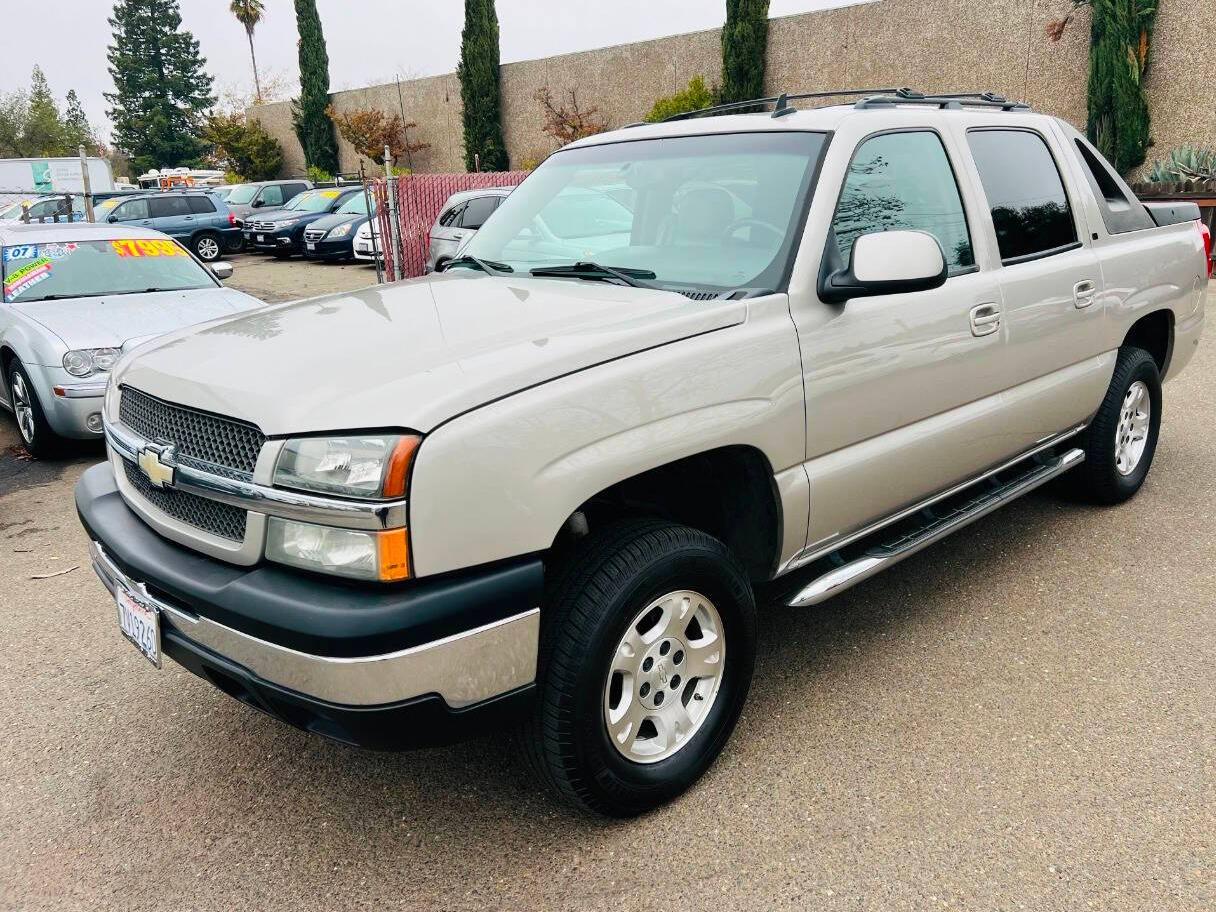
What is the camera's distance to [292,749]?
311cm

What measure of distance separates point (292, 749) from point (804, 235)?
2.24 meters

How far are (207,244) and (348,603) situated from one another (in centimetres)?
2081

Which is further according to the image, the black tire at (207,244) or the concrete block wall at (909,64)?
the black tire at (207,244)

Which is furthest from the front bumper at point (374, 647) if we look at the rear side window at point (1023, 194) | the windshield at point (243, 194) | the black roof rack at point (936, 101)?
the windshield at point (243, 194)

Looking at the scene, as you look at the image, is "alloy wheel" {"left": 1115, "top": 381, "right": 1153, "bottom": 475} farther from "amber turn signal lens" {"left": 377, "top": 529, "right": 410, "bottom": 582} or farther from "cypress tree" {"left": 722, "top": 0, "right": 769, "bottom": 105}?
"cypress tree" {"left": 722, "top": 0, "right": 769, "bottom": 105}

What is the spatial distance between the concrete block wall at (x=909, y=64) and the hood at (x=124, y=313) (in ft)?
49.4

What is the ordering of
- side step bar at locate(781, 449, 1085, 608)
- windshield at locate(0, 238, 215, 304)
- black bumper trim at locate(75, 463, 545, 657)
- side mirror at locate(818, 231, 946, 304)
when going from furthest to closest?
windshield at locate(0, 238, 215, 304)
side step bar at locate(781, 449, 1085, 608)
side mirror at locate(818, 231, 946, 304)
black bumper trim at locate(75, 463, 545, 657)

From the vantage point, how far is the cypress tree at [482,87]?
2767 cm

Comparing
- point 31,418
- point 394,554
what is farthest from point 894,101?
point 31,418

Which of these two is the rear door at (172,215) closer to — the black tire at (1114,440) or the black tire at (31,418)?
the black tire at (31,418)

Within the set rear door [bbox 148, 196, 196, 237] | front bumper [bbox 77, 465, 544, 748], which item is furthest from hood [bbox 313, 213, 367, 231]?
front bumper [bbox 77, 465, 544, 748]

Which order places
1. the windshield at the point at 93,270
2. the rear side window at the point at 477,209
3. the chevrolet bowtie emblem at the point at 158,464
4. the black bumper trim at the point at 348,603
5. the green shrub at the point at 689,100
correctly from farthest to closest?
the green shrub at the point at 689,100, the rear side window at the point at 477,209, the windshield at the point at 93,270, the chevrolet bowtie emblem at the point at 158,464, the black bumper trim at the point at 348,603

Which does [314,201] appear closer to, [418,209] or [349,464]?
[418,209]

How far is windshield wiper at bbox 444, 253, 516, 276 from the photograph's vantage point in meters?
3.51
